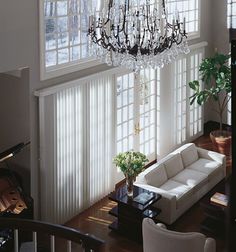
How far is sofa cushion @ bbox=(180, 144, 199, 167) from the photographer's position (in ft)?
31.0

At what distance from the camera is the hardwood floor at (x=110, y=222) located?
25.1 ft

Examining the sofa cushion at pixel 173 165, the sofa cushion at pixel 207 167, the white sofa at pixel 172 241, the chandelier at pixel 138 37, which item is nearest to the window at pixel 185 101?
the sofa cushion at pixel 207 167

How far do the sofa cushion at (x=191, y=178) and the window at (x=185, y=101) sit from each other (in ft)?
6.28

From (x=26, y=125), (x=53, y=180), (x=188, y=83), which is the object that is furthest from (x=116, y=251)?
(x=188, y=83)

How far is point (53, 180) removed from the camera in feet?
25.8

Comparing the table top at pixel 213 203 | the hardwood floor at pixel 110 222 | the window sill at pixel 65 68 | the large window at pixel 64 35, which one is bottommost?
the hardwood floor at pixel 110 222

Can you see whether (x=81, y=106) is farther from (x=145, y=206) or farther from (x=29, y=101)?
(x=145, y=206)

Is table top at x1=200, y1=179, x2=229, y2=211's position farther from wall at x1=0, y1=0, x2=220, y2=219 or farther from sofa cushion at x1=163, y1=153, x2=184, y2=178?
wall at x1=0, y1=0, x2=220, y2=219

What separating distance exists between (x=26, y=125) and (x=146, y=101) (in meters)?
3.32

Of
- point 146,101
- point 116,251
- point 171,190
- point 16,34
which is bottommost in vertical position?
point 116,251

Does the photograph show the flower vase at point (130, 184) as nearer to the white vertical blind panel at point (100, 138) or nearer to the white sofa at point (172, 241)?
the white vertical blind panel at point (100, 138)

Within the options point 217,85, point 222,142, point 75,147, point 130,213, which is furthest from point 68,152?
point 217,85

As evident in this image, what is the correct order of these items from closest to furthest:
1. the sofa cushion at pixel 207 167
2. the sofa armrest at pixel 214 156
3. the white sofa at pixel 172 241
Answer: the white sofa at pixel 172 241, the sofa cushion at pixel 207 167, the sofa armrest at pixel 214 156

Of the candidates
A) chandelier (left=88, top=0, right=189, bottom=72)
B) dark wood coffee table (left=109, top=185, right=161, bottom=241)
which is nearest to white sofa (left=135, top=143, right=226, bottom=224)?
dark wood coffee table (left=109, top=185, right=161, bottom=241)
